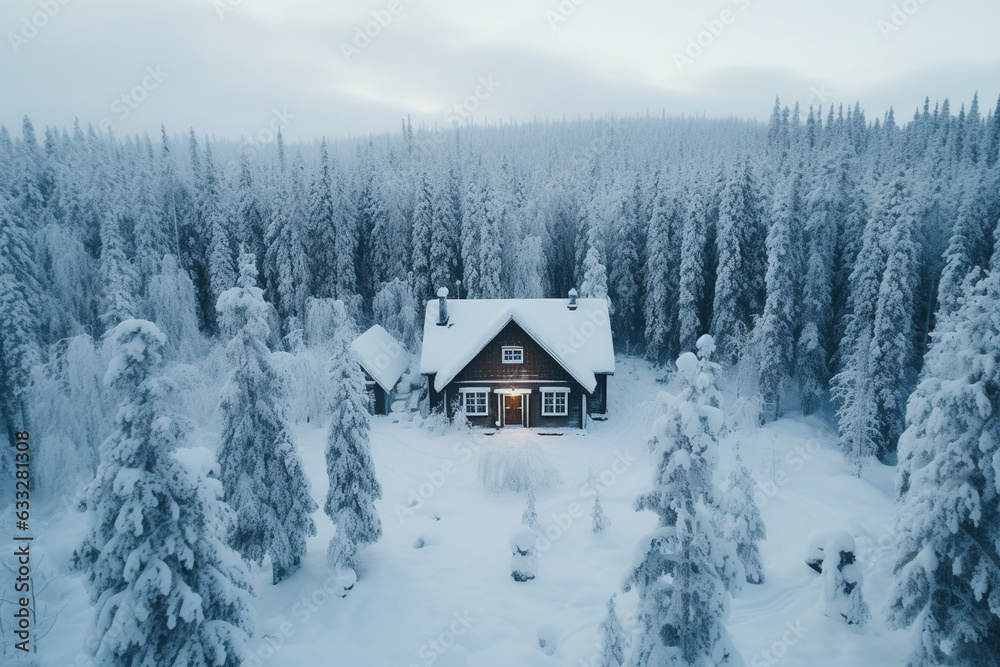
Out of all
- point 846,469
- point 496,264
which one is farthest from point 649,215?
point 846,469

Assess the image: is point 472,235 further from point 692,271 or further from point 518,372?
point 692,271

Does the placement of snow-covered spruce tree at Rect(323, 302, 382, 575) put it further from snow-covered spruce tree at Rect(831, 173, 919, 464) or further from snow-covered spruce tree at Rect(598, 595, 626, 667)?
snow-covered spruce tree at Rect(831, 173, 919, 464)

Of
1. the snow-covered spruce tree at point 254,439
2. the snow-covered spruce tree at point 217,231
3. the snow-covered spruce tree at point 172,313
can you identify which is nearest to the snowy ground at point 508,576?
the snow-covered spruce tree at point 254,439

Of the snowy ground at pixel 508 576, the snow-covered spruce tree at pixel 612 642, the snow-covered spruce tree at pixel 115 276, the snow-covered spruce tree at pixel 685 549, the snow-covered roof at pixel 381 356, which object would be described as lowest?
the snowy ground at pixel 508 576

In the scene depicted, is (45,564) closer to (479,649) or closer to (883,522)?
(479,649)

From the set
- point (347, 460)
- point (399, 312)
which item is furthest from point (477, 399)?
point (347, 460)

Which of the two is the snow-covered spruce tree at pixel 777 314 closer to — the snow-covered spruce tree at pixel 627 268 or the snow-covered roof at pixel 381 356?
the snow-covered spruce tree at pixel 627 268
